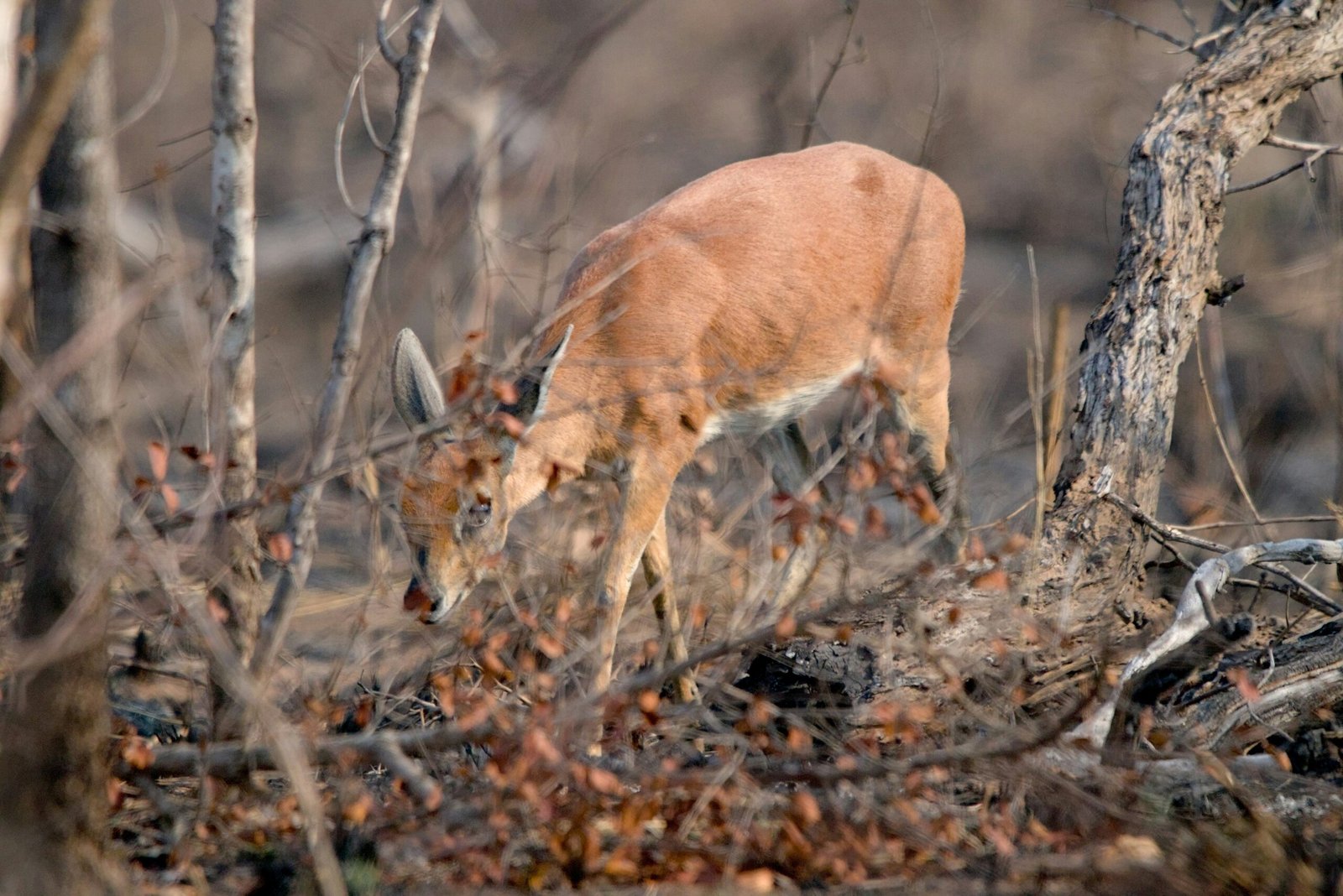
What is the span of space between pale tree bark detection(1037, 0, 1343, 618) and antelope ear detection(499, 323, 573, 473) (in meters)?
2.18

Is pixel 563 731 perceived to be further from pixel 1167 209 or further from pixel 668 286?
pixel 1167 209

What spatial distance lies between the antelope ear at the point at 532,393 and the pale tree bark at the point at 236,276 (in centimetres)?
102

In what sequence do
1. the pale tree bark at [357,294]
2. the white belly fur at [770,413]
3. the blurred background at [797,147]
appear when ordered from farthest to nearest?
the blurred background at [797,147], the white belly fur at [770,413], the pale tree bark at [357,294]

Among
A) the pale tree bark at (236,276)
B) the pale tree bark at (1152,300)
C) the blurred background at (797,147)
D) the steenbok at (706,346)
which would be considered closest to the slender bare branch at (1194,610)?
the pale tree bark at (1152,300)

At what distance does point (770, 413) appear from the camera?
6.53 metres

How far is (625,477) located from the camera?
19.7 ft

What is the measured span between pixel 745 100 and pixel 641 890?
52.3ft

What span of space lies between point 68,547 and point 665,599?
319 cm

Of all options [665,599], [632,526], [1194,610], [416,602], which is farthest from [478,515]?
[1194,610]

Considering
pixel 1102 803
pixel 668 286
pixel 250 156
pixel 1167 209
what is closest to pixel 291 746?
pixel 1102 803

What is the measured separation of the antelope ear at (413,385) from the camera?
5180 millimetres

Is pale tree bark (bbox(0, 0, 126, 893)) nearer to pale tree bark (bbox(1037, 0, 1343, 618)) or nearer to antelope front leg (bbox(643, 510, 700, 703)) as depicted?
antelope front leg (bbox(643, 510, 700, 703))

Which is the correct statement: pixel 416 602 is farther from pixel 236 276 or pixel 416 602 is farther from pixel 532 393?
pixel 236 276

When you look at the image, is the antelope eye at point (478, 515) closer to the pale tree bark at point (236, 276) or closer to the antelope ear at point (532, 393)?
the antelope ear at point (532, 393)
